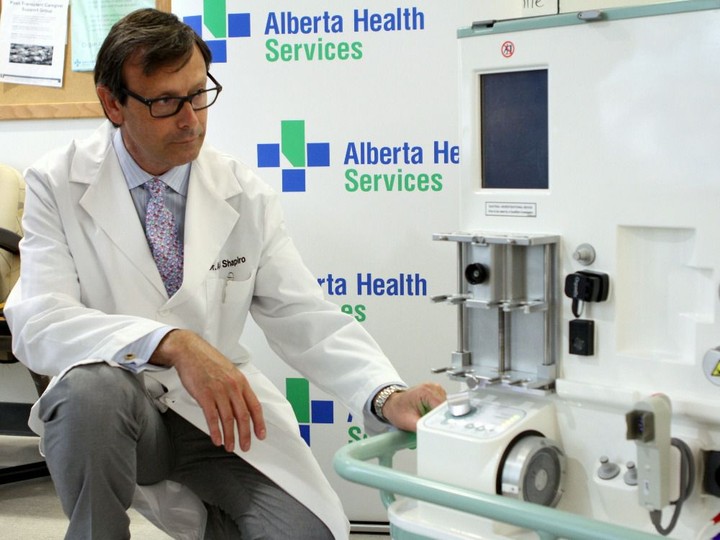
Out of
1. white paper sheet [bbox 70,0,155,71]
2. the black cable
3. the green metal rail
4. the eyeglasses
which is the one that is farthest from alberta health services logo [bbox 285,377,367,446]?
white paper sheet [bbox 70,0,155,71]

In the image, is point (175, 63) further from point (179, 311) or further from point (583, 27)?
point (583, 27)

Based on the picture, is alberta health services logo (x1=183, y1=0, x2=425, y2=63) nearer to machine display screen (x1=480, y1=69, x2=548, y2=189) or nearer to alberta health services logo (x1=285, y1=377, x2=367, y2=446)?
alberta health services logo (x1=285, y1=377, x2=367, y2=446)

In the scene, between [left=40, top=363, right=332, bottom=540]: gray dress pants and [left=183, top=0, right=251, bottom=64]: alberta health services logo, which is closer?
[left=40, top=363, right=332, bottom=540]: gray dress pants

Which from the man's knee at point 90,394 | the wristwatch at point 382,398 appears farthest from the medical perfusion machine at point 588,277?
the man's knee at point 90,394

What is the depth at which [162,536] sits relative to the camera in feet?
8.27

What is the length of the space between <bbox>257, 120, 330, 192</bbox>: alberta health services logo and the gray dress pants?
79 cm

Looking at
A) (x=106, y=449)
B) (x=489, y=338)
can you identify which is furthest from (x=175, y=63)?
(x=489, y=338)

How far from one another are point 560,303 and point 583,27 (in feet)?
1.15

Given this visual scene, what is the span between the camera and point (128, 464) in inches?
61.7

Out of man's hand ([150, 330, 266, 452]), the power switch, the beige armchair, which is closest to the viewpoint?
the power switch

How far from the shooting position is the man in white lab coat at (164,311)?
156cm

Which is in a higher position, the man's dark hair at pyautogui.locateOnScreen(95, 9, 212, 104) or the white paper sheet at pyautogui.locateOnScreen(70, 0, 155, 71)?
the white paper sheet at pyautogui.locateOnScreen(70, 0, 155, 71)

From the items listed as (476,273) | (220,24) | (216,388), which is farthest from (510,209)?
(220,24)

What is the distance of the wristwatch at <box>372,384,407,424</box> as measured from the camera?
1.59 metres
